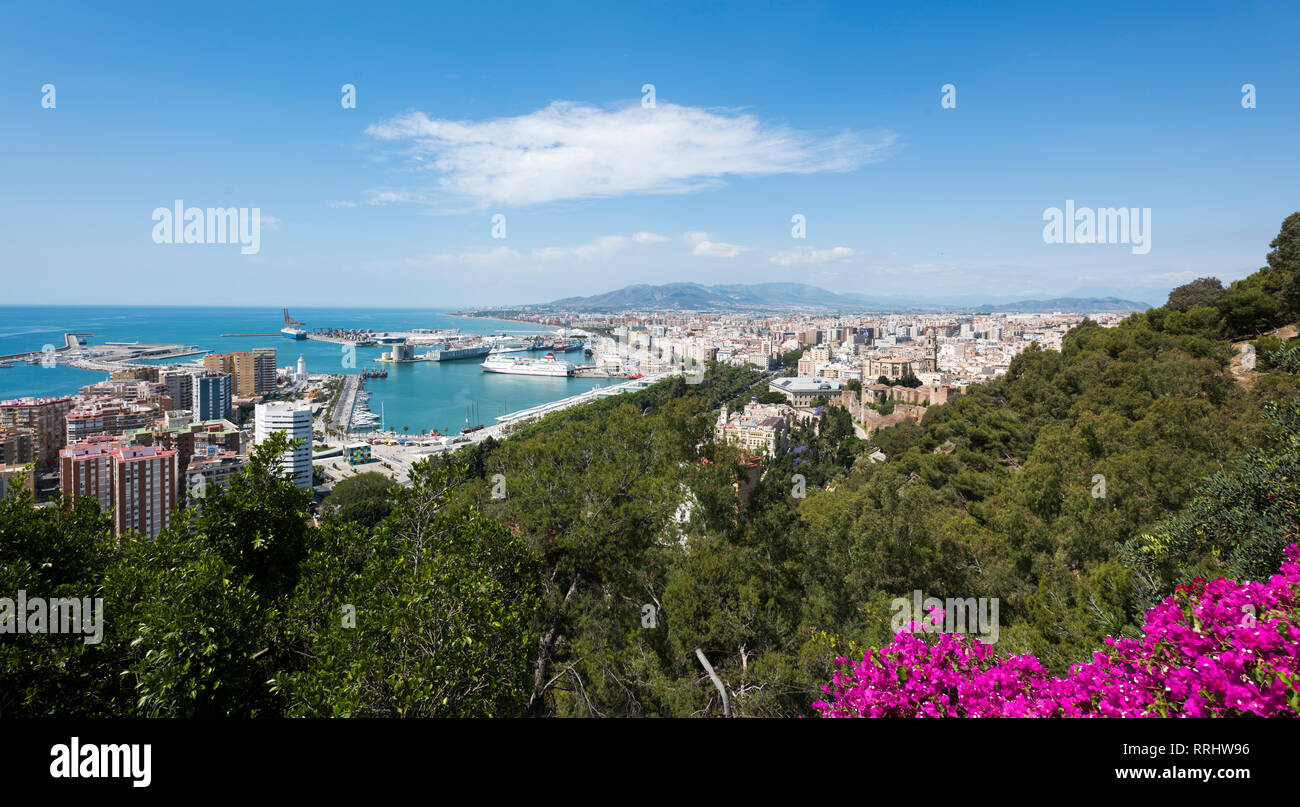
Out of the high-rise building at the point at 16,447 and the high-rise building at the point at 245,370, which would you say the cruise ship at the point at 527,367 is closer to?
the high-rise building at the point at 245,370

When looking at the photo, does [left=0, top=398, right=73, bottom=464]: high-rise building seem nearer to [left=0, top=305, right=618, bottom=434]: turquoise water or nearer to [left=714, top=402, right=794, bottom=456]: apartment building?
[left=0, top=305, right=618, bottom=434]: turquoise water

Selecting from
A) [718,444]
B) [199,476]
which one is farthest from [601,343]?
[718,444]

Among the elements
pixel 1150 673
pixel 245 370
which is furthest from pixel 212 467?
pixel 245 370

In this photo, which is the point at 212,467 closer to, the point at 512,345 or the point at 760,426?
the point at 760,426

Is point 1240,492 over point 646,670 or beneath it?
over

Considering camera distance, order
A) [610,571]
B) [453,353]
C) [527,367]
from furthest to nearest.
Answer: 1. [453,353]
2. [527,367]
3. [610,571]

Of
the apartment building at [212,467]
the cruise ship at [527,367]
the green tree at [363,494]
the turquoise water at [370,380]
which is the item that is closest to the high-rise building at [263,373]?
the turquoise water at [370,380]
